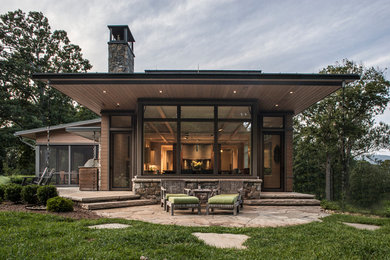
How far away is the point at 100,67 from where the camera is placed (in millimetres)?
Result: 28203

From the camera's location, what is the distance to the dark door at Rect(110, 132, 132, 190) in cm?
1025

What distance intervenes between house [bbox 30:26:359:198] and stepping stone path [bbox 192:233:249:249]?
3.93m

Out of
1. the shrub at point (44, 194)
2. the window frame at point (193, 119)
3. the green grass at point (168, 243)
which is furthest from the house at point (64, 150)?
the green grass at point (168, 243)

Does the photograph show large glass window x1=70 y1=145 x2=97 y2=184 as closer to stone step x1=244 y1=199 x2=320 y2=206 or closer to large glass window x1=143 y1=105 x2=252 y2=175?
large glass window x1=143 y1=105 x2=252 y2=175

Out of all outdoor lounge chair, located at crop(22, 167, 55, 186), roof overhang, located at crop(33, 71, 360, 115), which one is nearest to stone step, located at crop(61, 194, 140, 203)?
outdoor lounge chair, located at crop(22, 167, 55, 186)

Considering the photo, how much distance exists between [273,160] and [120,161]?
5.52 metres

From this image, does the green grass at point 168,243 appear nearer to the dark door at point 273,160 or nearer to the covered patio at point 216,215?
the covered patio at point 216,215

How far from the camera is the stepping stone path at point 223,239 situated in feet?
12.6

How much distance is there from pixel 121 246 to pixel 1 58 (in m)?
21.7

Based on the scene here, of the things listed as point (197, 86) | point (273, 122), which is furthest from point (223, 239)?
point (273, 122)

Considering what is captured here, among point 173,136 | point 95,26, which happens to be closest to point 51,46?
point 95,26

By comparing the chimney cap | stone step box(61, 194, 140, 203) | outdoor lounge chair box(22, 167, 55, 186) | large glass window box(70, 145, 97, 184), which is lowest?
stone step box(61, 194, 140, 203)

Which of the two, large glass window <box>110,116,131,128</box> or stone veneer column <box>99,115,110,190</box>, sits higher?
large glass window <box>110,116,131,128</box>

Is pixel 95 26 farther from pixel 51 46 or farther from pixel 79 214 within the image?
pixel 79 214
